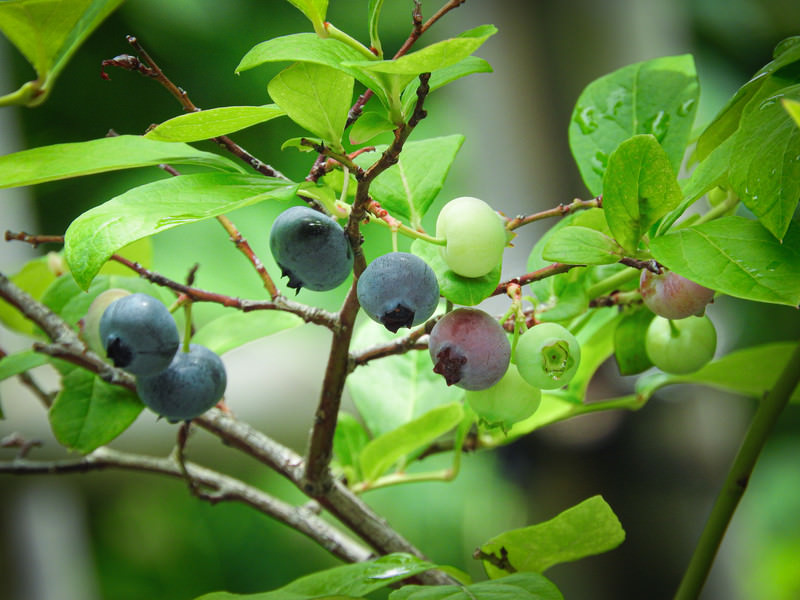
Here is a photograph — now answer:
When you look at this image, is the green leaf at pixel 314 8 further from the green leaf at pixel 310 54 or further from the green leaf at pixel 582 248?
the green leaf at pixel 582 248

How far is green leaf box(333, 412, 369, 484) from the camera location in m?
0.59

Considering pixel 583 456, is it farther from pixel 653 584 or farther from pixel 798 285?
pixel 798 285

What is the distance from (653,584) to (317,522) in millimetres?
626

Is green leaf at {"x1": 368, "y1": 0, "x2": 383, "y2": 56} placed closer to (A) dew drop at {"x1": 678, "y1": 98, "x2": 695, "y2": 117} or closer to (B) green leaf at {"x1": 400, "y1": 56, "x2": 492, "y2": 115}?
(B) green leaf at {"x1": 400, "y1": 56, "x2": 492, "y2": 115}

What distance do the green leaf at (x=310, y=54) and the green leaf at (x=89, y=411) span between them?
249 mm

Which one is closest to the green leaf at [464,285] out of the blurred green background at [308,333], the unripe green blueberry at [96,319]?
the unripe green blueberry at [96,319]

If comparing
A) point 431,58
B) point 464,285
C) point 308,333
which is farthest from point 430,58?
point 308,333

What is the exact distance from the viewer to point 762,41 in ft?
4.95

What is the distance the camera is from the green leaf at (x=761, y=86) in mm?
293

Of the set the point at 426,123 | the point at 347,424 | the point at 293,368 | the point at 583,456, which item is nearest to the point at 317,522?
the point at 347,424

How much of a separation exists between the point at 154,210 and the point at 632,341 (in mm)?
277

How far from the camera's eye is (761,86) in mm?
307

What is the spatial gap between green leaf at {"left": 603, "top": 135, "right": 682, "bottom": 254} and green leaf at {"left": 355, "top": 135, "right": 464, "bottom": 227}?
0.30 ft

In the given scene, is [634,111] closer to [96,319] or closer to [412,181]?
[412,181]
